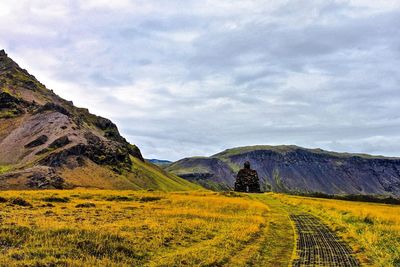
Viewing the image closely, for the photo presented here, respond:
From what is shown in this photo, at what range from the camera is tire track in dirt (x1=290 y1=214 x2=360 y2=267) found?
18.7m

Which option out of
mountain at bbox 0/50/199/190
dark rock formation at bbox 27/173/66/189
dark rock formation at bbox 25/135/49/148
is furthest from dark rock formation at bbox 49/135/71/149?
dark rock formation at bbox 27/173/66/189

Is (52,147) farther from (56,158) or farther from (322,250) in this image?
(322,250)

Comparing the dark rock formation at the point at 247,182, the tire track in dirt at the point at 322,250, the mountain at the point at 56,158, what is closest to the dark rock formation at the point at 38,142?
the mountain at the point at 56,158

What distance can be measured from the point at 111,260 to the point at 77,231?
553 cm

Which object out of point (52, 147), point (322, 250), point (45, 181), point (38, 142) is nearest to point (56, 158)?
point (52, 147)

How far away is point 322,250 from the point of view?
2177 cm

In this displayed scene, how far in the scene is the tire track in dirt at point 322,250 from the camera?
18683 millimetres

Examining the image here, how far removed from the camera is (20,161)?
16450 cm

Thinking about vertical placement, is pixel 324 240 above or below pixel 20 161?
below

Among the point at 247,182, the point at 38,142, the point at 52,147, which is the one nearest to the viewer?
the point at 247,182

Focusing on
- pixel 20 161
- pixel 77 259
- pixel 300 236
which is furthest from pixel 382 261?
pixel 20 161

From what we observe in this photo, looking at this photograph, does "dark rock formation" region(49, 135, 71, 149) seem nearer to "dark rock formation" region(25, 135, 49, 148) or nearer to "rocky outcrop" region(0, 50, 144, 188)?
"rocky outcrop" region(0, 50, 144, 188)

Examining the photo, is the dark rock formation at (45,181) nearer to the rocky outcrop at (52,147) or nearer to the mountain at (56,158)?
the mountain at (56,158)

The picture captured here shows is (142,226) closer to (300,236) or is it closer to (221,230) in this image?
(221,230)
